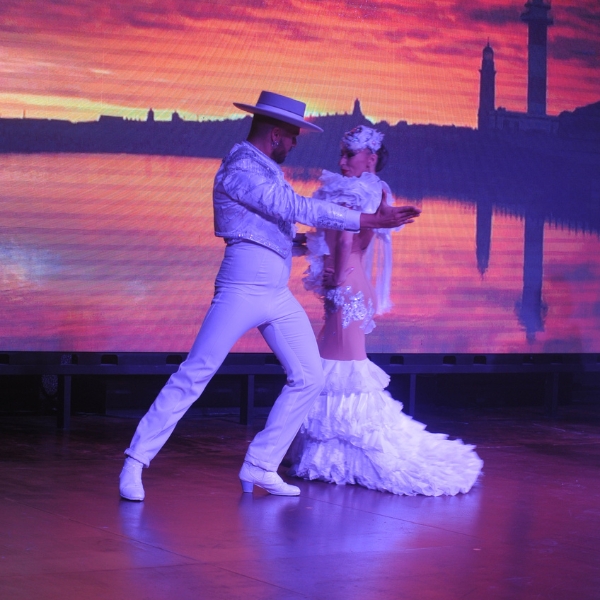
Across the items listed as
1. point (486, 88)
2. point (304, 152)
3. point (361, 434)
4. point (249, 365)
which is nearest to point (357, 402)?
point (361, 434)

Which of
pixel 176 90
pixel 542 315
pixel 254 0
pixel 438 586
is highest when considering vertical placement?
pixel 254 0

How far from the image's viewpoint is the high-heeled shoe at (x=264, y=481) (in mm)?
4305

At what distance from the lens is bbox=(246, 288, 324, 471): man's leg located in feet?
14.0

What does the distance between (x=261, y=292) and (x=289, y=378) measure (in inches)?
14.8

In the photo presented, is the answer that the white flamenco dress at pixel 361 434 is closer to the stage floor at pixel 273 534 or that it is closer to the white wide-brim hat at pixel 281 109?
the stage floor at pixel 273 534

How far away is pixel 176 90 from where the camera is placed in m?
6.56

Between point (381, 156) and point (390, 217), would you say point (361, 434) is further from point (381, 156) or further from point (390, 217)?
point (381, 156)

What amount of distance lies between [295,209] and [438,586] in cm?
153

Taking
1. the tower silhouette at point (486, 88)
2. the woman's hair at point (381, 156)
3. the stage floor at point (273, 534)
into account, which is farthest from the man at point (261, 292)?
the tower silhouette at point (486, 88)

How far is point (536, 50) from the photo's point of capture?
769 cm

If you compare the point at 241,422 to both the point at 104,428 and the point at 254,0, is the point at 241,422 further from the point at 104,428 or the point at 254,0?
the point at 254,0

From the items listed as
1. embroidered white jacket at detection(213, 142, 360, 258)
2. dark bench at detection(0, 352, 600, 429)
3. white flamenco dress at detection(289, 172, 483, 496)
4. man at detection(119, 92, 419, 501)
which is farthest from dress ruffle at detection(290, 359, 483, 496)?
dark bench at detection(0, 352, 600, 429)

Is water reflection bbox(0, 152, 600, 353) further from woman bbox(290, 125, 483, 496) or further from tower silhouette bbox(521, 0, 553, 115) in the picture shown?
woman bbox(290, 125, 483, 496)

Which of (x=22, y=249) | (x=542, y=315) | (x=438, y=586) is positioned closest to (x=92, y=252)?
(x=22, y=249)
